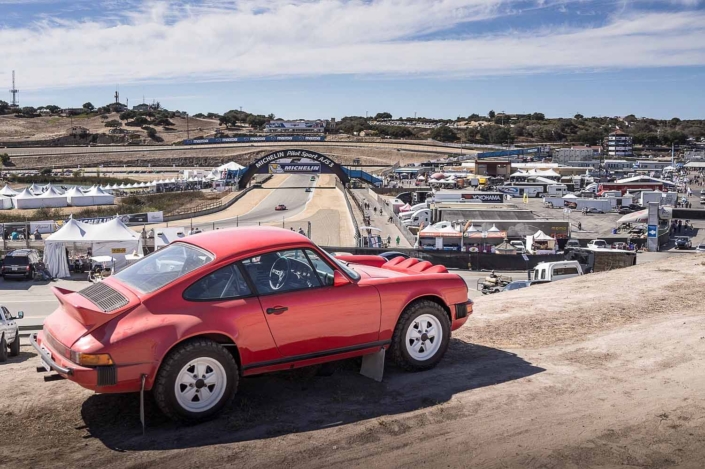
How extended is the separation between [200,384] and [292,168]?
260 feet

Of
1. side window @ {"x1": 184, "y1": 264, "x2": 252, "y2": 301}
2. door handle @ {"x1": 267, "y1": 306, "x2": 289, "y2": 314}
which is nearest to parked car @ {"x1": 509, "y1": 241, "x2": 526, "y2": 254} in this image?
door handle @ {"x1": 267, "y1": 306, "x2": 289, "y2": 314}

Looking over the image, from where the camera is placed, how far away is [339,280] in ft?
20.2

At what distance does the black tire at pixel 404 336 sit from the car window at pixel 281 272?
39.4 inches

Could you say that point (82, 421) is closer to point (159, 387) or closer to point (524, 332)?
point (159, 387)

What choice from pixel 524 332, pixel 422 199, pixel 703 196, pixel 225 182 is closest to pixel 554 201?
pixel 422 199

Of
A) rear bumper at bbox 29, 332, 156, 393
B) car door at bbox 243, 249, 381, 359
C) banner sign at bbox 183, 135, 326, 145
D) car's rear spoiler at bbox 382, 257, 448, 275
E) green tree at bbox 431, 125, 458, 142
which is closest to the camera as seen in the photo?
rear bumper at bbox 29, 332, 156, 393

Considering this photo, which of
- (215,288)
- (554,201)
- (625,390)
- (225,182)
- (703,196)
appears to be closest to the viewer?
(215,288)

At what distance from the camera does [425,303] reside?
673 centimetres

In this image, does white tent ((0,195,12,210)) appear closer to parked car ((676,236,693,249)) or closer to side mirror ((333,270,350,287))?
parked car ((676,236,693,249))

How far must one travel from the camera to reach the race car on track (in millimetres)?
5270

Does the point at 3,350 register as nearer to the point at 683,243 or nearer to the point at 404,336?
the point at 404,336

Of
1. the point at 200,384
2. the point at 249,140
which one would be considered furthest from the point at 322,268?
the point at 249,140

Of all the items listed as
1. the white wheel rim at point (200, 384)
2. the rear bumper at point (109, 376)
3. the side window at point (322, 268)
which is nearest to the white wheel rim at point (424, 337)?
the side window at point (322, 268)

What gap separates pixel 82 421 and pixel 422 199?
2741 inches
